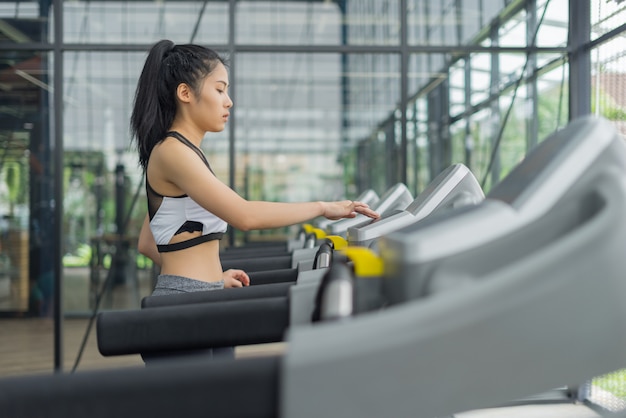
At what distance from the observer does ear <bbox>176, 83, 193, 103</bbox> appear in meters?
1.72

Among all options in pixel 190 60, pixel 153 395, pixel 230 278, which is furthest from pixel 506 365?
pixel 190 60

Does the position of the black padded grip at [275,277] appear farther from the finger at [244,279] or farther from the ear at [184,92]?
the ear at [184,92]

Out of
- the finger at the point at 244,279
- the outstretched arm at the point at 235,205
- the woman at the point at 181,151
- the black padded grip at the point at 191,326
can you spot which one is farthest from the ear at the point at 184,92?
the black padded grip at the point at 191,326

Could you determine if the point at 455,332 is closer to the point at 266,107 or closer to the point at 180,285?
the point at 180,285

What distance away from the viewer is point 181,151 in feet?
5.32

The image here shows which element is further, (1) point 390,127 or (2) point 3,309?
(1) point 390,127

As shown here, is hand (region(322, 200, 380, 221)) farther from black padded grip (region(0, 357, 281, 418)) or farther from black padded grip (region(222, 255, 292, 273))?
black padded grip (region(0, 357, 281, 418))

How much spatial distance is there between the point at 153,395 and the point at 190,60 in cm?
105

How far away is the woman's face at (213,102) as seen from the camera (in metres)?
1.71

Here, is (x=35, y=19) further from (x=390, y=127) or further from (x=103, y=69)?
(x=390, y=127)

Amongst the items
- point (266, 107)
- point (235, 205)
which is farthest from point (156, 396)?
point (266, 107)

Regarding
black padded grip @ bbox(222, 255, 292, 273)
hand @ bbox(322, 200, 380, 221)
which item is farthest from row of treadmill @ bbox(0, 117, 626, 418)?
black padded grip @ bbox(222, 255, 292, 273)

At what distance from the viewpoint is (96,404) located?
0.81 meters

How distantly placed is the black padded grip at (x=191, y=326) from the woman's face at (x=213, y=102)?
2.17ft
